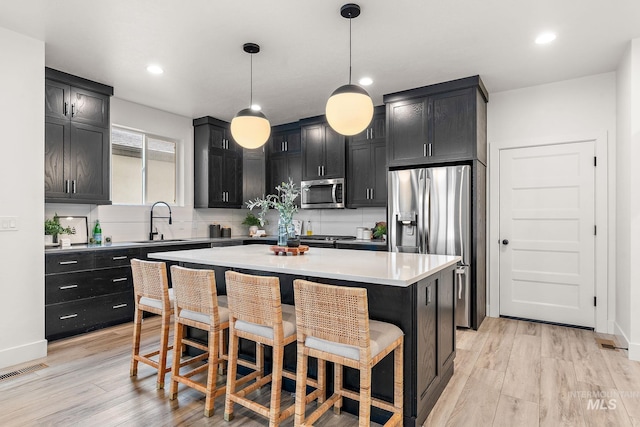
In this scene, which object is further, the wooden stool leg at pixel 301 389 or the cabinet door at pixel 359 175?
the cabinet door at pixel 359 175

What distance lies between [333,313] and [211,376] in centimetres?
100

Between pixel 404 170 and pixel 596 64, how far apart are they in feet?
6.96

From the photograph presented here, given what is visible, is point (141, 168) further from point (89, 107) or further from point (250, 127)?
point (250, 127)

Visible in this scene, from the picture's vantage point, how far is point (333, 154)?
533 centimetres

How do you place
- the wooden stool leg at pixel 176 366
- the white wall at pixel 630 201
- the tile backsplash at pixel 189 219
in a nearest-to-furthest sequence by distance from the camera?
the wooden stool leg at pixel 176 366 < the white wall at pixel 630 201 < the tile backsplash at pixel 189 219

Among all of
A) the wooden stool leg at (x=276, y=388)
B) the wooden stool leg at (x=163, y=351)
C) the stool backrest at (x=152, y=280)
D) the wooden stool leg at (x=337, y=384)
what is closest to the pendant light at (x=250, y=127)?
the stool backrest at (x=152, y=280)

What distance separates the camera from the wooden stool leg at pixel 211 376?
2.20 metres

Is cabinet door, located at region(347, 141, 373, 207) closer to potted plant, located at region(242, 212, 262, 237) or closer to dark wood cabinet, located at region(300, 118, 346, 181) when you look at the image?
dark wood cabinet, located at region(300, 118, 346, 181)

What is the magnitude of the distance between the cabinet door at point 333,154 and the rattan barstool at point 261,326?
3.32 meters

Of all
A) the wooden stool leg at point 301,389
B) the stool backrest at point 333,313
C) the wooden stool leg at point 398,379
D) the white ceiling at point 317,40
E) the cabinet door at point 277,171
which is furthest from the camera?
the cabinet door at point 277,171

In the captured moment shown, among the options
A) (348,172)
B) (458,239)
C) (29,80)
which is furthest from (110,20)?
(458,239)

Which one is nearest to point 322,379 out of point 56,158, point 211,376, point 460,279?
point 211,376

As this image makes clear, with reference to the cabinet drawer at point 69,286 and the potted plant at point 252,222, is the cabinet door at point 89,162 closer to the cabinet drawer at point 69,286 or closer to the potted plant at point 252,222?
the cabinet drawer at point 69,286

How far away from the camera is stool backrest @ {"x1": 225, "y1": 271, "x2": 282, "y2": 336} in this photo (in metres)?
1.95
